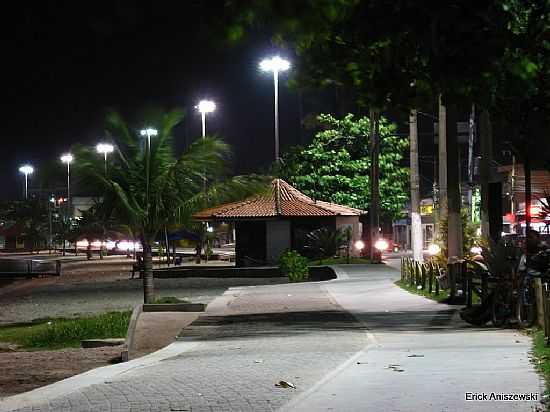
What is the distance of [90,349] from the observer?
51.4 feet

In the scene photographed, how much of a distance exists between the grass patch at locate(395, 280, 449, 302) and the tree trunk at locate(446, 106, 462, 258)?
38.2 inches

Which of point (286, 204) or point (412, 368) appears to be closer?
point (412, 368)

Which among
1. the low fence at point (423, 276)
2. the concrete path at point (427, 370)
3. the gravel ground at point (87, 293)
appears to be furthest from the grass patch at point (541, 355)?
the gravel ground at point (87, 293)

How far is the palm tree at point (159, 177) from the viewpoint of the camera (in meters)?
21.5

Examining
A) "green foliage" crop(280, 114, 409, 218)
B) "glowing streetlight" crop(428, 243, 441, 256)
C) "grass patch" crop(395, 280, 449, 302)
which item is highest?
"green foliage" crop(280, 114, 409, 218)

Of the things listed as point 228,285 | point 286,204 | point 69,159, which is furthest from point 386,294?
point 286,204

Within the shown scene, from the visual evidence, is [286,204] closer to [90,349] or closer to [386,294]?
[386,294]

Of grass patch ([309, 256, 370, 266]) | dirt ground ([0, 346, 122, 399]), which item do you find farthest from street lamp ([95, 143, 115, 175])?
grass patch ([309, 256, 370, 266])

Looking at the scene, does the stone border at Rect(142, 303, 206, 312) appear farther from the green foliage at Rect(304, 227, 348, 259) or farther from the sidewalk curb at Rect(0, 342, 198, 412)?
the green foliage at Rect(304, 227, 348, 259)

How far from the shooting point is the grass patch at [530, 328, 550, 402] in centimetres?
938

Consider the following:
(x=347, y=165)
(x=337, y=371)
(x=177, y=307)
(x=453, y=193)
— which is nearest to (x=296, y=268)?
(x=177, y=307)

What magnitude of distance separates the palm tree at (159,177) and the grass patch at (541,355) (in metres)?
10.1

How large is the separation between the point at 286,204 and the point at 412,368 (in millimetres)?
33857

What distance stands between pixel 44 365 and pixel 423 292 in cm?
1141
